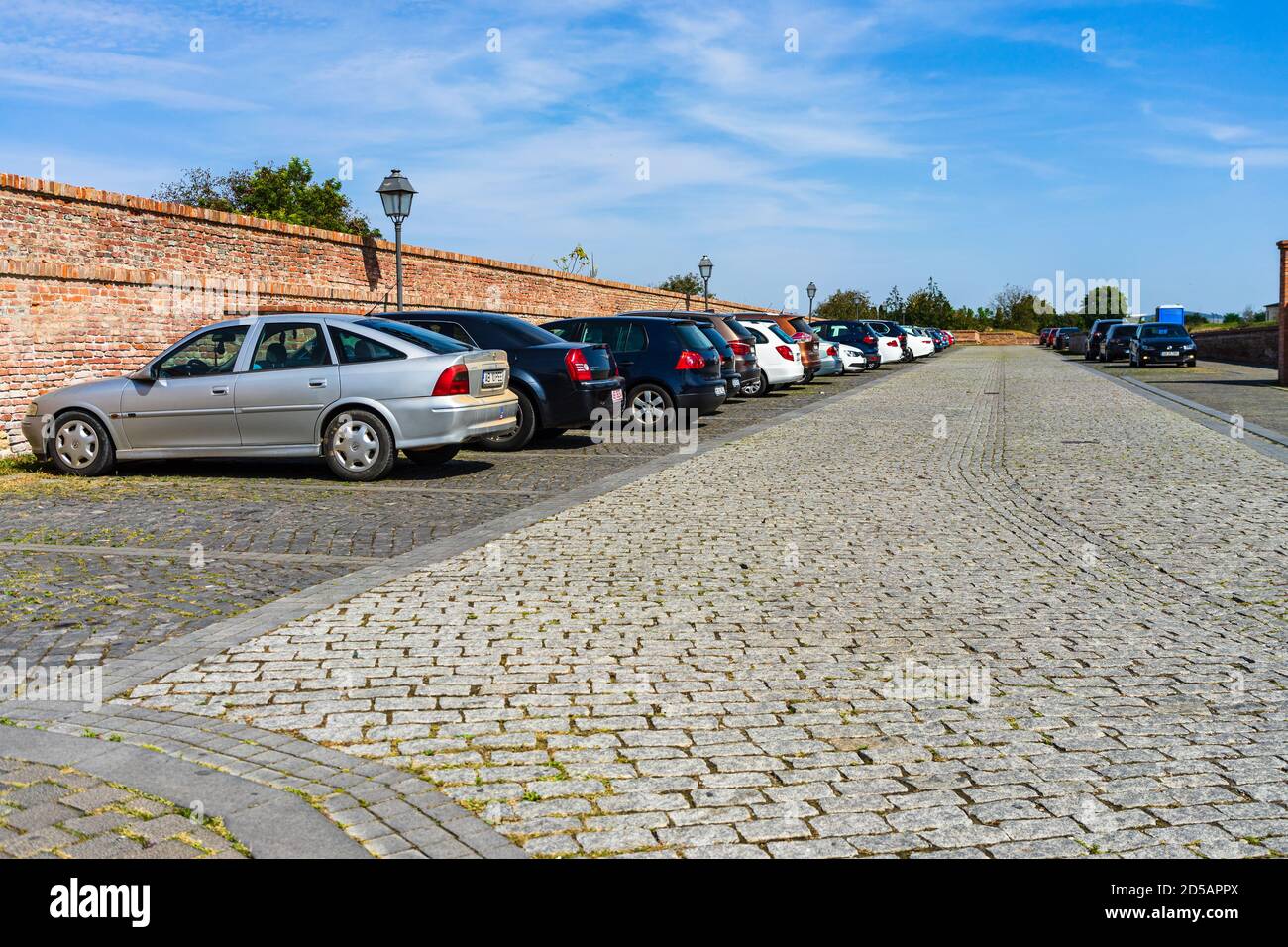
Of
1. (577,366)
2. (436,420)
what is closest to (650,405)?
(577,366)

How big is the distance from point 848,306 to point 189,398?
93.8 m

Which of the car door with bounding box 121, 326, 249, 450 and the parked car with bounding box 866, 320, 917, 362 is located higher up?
the parked car with bounding box 866, 320, 917, 362

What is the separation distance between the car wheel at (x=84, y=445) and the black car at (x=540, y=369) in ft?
13.8

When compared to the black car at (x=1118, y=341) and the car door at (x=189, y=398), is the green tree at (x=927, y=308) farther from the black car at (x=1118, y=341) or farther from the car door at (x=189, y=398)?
the car door at (x=189, y=398)

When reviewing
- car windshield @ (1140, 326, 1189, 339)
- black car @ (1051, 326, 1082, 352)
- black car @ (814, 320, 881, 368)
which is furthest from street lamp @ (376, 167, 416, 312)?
black car @ (1051, 326, 1082, 352)

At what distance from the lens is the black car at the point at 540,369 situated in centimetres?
1508

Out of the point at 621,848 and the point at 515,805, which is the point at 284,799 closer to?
the point at 515,805

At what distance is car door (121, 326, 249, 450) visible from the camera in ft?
40.2

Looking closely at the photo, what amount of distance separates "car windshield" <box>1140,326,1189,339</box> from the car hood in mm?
40772

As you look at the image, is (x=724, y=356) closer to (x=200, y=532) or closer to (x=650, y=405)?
(x=650, y=405)

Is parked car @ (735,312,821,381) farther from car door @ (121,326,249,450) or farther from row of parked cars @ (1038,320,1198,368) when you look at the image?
row of parked cars @ (1038,320,1198,368)

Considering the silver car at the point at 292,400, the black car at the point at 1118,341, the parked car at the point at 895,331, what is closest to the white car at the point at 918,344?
the parked car at the point at 895,331

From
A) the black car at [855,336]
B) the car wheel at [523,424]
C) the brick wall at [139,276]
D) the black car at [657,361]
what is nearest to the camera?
the brick wall at [139,276]
